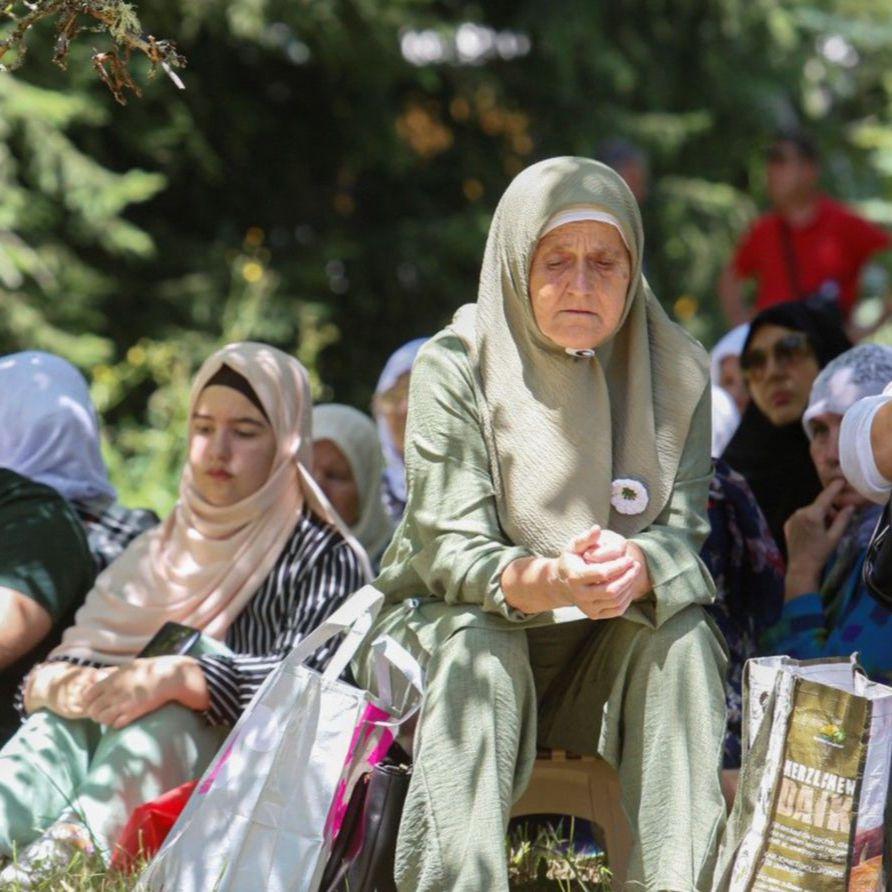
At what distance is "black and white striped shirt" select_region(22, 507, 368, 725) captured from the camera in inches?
175

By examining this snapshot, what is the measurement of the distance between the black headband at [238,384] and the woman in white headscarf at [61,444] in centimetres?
60

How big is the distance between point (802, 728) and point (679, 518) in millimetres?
678

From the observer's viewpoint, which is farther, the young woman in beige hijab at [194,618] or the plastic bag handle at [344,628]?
the young woman in beige hijab at [194,618]

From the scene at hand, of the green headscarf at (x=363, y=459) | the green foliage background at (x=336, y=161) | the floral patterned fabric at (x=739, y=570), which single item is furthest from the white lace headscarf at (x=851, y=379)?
the green foliage background at (x=336, y=161)

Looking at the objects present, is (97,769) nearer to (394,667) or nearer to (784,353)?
(394,667)

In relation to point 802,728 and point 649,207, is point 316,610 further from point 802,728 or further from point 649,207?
point 649,207

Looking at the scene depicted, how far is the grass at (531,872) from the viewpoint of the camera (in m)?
3.77

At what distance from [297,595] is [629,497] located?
3.97 ft

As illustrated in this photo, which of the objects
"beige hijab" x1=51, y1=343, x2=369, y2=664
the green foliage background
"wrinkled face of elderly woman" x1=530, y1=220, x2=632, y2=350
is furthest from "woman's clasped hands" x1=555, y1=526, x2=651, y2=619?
the green foliage background

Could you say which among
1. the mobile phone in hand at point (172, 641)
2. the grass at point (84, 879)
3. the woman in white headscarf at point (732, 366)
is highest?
the woman in white headscarf at point (732, 366)

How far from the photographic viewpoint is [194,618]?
4.61 metres

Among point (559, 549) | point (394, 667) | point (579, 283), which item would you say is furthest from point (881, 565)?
point (394, 667)

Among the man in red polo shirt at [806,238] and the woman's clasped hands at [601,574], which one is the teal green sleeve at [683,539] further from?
the man in red polo shirt at [806,238]

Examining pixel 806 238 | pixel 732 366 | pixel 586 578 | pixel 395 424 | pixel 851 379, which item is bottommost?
pixel 586 578
